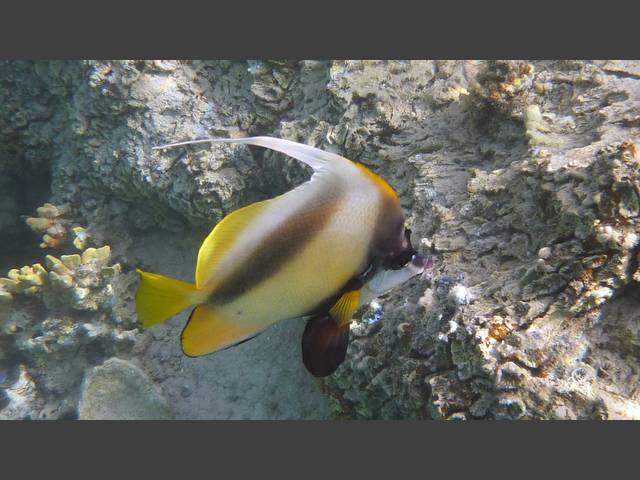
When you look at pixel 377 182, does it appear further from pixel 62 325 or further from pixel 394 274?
pixel 62 325

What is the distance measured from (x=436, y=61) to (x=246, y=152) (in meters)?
2.01

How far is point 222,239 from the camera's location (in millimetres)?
1262

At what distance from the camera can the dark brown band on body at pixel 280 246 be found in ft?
4.16

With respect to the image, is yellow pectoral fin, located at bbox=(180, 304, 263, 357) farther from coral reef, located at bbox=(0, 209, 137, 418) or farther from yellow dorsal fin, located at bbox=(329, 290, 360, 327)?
coral reef, located at bbox=(0, 209, 137, 418)

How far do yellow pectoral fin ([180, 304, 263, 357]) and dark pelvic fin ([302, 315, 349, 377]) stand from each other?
23cm

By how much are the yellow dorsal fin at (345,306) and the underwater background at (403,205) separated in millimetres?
985

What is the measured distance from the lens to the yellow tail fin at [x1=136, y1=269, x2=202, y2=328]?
4.09 feet

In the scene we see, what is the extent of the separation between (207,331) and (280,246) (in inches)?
13.6

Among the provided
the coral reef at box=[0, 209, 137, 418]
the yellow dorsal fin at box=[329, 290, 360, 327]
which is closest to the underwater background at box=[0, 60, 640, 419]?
the coral reef at box=[0, 209, 137, 418]

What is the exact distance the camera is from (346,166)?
51.1 inches

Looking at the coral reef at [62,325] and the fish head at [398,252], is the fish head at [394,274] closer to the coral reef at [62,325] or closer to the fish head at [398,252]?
the fish head at [398,252]

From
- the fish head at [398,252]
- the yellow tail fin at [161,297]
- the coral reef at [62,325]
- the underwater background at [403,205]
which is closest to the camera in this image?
the yellow tail fin at [161,297]

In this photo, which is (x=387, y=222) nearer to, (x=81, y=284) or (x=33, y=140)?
(x=81, y=284)

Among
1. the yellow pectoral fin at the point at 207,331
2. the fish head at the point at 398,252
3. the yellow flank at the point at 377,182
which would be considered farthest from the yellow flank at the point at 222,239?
the fish head at the point at 398,252
